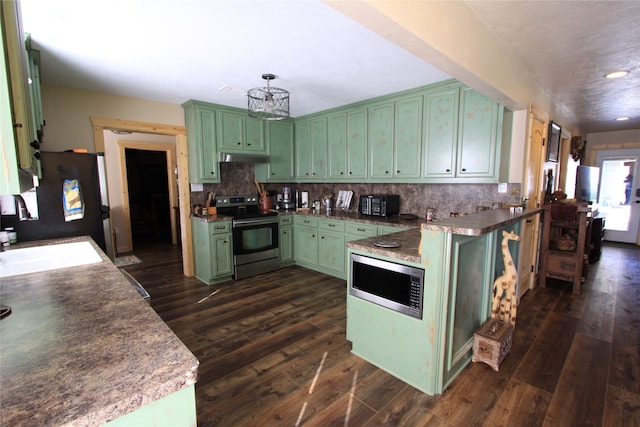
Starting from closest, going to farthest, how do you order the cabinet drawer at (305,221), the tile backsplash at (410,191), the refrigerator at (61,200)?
the refrigerator at (61,200) → the tile backsplash at (410,191) → the cabinet drawer at (305,221)

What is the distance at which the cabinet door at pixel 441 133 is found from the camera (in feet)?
10.3

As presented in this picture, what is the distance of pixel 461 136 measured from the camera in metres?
3.12

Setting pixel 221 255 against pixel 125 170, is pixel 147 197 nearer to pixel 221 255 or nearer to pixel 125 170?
pixel 125 170

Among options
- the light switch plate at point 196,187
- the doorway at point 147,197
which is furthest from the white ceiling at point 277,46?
the doorway at point 147,197

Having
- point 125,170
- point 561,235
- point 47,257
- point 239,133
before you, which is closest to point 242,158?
point 239,133

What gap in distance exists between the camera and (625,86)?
329cm

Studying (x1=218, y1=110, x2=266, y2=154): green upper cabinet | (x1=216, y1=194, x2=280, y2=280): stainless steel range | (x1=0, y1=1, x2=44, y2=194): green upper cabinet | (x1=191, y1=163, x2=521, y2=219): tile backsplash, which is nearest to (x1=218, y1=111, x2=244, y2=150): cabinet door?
(x1=218, y1=110, x2=266, y2=154): green upper cabinet

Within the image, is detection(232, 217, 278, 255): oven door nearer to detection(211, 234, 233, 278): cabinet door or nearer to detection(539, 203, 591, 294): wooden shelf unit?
detection(211, 234, 233, 278): cabinet door

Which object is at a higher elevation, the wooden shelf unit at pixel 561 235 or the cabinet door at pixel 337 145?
the cabinet door at pixel 337 145

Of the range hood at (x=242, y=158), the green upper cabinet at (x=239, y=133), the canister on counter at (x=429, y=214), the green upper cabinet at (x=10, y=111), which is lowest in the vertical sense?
the canister on counter at (x=429, y=214)

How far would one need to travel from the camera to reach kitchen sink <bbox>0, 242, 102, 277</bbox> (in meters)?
1.80

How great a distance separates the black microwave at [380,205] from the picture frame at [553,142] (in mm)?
1923

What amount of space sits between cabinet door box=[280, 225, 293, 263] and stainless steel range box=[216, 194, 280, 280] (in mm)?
101

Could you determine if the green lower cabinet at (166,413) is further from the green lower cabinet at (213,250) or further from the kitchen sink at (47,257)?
the green lower cabinet at (213,250)
